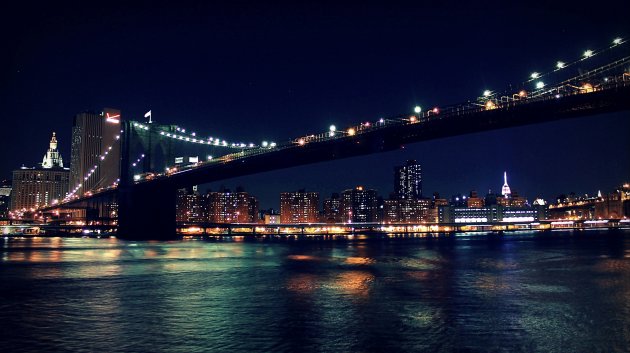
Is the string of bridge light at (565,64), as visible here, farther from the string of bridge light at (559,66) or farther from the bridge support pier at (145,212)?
the bridge support pier at (145,212)

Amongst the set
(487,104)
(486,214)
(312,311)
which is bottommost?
(312,311)

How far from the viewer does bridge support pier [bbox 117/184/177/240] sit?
63.8 meters

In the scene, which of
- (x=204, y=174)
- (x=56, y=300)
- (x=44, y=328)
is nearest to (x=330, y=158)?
(x=204, y=174)

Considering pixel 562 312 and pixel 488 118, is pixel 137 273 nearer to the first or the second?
pixel 562 312

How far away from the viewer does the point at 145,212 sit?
65000mm

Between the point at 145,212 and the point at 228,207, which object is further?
the point at 228,207

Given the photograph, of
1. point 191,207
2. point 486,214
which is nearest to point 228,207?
point 191,207

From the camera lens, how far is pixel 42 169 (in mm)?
199375

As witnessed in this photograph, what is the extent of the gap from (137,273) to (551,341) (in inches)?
723

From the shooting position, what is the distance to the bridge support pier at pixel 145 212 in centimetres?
6381

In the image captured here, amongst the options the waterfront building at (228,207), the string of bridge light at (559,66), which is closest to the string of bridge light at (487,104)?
the string of bridge light at (559,66)

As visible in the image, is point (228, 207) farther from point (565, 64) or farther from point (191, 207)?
point (565, 64)

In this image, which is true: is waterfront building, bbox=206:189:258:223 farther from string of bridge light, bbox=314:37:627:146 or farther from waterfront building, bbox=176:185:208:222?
string of bridge light, bbox=314:37:627:146

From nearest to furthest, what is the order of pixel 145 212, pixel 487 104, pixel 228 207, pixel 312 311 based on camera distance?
pixel 312 311
pixel 487 104
pixel 145 212
pixel 228 207
